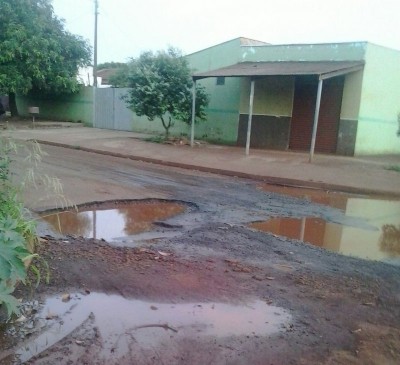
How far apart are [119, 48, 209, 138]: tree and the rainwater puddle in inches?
531

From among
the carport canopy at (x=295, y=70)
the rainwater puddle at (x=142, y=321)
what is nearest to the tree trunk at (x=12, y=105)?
the carport canopy at (x=295, y=70)

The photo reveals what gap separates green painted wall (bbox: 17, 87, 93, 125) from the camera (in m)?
26.6

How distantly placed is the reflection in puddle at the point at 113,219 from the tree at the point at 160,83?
961 cm

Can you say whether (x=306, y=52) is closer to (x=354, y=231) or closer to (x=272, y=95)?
(x=272, y=95)

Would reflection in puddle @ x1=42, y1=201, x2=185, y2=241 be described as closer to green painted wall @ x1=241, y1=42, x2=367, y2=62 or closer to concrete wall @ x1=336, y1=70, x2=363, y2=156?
concrete wall @ x1=336, y1=70, x2=363, y2=156

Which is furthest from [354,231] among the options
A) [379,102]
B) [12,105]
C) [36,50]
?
[12,105]

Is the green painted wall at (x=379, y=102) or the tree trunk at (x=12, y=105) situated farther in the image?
the tree trunk at (x=12, y=105)

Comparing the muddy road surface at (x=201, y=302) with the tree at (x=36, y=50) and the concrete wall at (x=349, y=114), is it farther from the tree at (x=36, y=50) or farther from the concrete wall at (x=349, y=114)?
the tree at (x=36, y=50)

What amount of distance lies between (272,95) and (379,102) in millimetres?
4148

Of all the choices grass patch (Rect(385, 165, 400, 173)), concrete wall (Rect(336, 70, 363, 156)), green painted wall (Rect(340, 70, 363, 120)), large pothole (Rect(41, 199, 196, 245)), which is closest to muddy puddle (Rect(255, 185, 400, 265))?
large pothole (Rect(41, 199, 196, 245))

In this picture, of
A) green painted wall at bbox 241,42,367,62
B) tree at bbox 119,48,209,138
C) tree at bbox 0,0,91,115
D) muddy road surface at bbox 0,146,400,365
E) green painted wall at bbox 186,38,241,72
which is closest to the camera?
muddy road surface at bbox 0,146,400,365

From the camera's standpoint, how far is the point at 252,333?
11.5 ft

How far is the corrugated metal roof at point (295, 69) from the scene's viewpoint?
1367 centimetres

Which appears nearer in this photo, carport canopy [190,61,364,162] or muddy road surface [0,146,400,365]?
muddy road surface [0,146,400,365]
